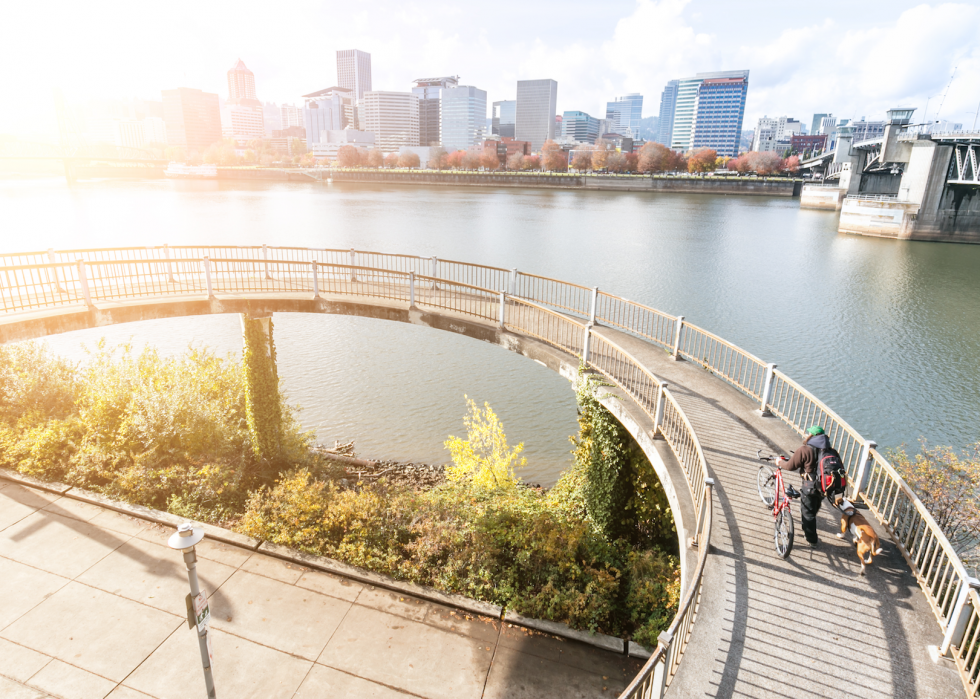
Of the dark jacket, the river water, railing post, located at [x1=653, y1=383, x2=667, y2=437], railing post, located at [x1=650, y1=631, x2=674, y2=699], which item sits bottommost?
the river water

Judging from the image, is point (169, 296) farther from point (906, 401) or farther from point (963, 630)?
point (906, 401)

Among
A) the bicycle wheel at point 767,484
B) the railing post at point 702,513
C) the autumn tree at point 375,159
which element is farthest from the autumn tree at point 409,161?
the railing post at point 702,513

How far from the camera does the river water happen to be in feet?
69.4

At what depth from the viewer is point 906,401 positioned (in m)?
21.0

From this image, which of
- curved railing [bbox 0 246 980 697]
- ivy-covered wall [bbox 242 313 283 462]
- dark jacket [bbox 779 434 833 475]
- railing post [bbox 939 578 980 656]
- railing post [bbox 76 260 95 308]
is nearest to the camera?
railing post [bbox 939 578 980 656]

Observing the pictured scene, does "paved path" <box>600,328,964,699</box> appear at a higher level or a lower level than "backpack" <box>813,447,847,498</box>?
lower

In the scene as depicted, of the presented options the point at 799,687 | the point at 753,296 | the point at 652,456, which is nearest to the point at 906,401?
the point at 753,296

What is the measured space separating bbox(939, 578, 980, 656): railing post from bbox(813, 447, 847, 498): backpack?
1.70 metres

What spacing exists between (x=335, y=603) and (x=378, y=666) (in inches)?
61.5

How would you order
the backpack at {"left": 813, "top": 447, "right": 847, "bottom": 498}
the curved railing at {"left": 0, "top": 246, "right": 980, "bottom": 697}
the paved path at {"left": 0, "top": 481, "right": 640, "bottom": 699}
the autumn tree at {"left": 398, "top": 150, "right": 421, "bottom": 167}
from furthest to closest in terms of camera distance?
the autumn tree at {"left": 398, "top": 150, "right": 421, "bottom": 167}
the paved path at {"left": 0, "top": 481, "right": 640, "bottom": 699}
the backpack at {"left": 813, "top": 447, "right": 847, "bottom": 498}
the curved railing at {"left": 0, "top": 246, "right": 980, "bottom": 697}

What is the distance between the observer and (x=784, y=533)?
6867 millimetres

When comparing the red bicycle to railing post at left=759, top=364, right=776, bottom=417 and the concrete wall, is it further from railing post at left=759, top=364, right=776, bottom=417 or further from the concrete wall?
the concrete wall

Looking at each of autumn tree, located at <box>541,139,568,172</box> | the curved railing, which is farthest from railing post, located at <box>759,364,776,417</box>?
autumn tree, located at <box>541,139,568,172</box>

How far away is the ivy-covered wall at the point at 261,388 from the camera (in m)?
15.5
